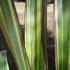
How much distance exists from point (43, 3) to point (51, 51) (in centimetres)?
176

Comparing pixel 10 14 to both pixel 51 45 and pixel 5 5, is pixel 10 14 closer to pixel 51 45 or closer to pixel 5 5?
pixel 5 5

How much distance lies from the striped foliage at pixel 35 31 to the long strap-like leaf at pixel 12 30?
0.37 feet

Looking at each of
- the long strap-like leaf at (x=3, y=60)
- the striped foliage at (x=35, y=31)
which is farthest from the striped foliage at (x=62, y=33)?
the long strap-like leaf at (x=3, y=60)

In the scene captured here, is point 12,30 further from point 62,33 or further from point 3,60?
point 62,33

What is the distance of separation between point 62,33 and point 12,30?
16 cm

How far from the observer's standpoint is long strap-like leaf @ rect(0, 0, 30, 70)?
0.39 m

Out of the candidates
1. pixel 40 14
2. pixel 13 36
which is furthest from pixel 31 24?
pixel 13 36

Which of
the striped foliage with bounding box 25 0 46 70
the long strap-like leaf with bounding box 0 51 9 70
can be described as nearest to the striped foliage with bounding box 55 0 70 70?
the striped foliage with bounding box 25 0 46 70

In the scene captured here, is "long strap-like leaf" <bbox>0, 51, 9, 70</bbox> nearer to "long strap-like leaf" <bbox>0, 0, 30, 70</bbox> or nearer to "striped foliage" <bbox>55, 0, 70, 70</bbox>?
"long strap-like leaf" <bbox>0, 0, 30, 70</bbox>

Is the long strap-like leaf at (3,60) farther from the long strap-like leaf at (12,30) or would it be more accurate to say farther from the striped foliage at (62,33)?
the striped foliage at (62,33)

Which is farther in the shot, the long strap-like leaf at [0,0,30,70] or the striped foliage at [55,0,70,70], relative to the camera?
the striped foliage at [55,0,70,70]

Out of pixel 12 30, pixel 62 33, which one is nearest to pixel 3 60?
pixel 12 30

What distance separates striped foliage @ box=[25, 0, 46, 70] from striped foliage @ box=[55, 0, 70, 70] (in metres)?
0.04

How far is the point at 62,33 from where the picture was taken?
537 millimetres
